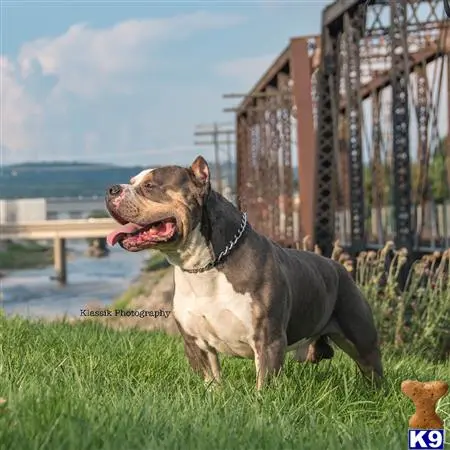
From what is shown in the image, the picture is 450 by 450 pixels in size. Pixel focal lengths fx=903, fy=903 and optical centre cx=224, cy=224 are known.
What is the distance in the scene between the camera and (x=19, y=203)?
1570 centimetres

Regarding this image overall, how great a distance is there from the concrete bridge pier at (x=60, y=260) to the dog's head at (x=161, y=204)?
2111 cm

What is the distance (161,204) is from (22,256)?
18650mm

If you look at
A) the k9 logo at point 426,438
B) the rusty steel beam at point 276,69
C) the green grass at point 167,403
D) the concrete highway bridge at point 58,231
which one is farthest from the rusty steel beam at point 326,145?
the k9 logo at point 426,438

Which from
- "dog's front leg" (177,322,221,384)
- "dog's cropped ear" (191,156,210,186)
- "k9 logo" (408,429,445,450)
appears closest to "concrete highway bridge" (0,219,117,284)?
"dog's front leg" (177,322,221,384)

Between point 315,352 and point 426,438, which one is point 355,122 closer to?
point 315,352

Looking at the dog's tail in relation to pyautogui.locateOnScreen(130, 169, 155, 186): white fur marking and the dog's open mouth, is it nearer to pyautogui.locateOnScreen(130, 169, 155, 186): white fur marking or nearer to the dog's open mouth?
the dog's open mouth

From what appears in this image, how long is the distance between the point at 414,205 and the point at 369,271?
130cm

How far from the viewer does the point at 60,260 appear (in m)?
26.3

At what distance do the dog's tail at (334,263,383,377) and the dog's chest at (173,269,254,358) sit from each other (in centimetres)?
84

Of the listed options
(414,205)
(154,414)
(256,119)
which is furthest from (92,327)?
(256,119)

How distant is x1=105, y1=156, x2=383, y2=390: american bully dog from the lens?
4152 mm

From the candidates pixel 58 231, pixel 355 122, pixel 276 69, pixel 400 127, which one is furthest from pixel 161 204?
pixel 58 231

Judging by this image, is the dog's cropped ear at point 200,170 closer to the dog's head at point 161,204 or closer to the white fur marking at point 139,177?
the dog's head at point 161,204

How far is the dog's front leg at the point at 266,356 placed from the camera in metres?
4.23
